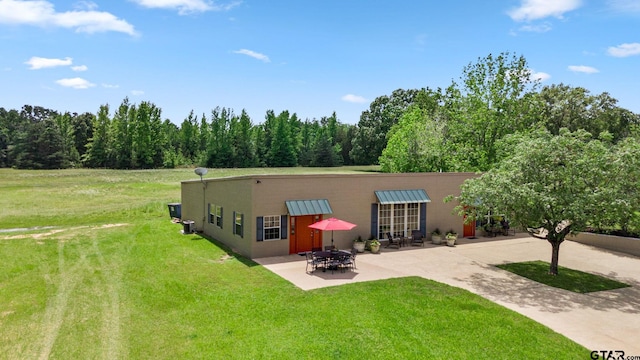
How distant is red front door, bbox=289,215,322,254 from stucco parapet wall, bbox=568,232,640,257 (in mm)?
15413

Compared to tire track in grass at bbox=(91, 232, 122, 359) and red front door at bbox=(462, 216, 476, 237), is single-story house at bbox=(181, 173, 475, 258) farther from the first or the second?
tire track in grass at bbox=(91, 232, 122, 359)

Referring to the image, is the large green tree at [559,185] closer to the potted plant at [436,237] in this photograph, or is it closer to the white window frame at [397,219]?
the white window frame at [397,219]

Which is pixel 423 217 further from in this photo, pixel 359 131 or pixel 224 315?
pixel 359 131

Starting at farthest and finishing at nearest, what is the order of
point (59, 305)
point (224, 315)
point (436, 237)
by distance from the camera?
point (436, 237)
point (59, 305)
point (224, 315)

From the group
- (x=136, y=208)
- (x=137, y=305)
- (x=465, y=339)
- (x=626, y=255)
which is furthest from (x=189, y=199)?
(x=626, y=255)

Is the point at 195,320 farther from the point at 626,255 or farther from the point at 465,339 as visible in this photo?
the point at 626,255

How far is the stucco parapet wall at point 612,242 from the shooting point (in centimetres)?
1983

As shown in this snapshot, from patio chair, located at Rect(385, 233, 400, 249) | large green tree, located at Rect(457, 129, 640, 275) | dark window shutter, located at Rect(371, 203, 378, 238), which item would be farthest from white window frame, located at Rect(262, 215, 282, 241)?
large green tree, located at Rect(457, 129, 640, 275)

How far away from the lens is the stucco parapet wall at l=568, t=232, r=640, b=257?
19.8 metres

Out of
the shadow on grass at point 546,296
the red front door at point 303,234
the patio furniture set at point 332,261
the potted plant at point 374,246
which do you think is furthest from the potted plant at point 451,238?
the patio furniture set at point 332,261

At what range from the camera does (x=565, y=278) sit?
15141mm

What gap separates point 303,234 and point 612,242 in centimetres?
1648

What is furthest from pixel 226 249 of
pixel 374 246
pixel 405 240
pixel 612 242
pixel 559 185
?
pixel 612 242

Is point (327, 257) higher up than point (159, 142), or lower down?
lower down
